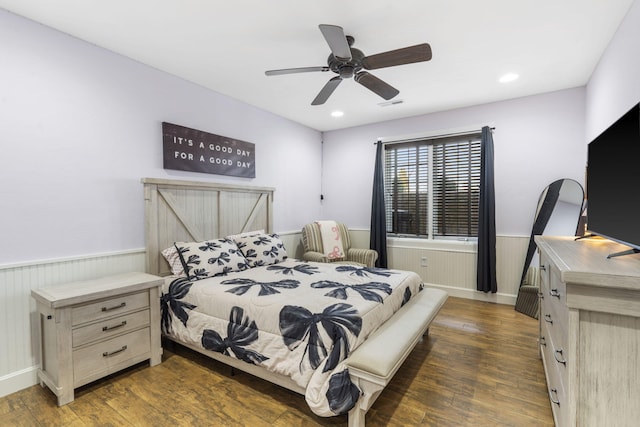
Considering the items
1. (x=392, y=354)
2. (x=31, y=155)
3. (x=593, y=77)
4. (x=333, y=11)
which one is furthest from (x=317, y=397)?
(x=593, y=77)

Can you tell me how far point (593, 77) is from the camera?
3021mm

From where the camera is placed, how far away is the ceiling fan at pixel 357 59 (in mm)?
1944

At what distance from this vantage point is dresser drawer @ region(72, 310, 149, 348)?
81.1 inches

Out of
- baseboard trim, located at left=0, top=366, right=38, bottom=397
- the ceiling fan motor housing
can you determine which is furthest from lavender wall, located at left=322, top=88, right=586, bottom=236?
baseboard trim, located at left=0, top=366, right=38, bottom=397

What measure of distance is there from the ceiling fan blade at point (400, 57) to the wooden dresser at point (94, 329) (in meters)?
2.41

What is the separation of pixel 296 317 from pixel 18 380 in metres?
2.09

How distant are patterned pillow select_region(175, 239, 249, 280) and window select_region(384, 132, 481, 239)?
267 cm

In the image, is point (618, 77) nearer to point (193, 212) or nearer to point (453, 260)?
point (453, 260)

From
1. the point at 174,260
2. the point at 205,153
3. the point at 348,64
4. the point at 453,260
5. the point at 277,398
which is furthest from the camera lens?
the point at 453,260

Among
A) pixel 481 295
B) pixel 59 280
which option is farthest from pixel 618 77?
pixel 59 280

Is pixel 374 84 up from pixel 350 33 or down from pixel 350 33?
down

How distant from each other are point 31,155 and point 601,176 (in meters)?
3.72

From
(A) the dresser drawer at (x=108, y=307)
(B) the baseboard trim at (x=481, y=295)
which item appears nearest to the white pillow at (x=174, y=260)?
(A) the dresser drawer at (x=108, y=307)

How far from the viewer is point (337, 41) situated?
1944 mm
